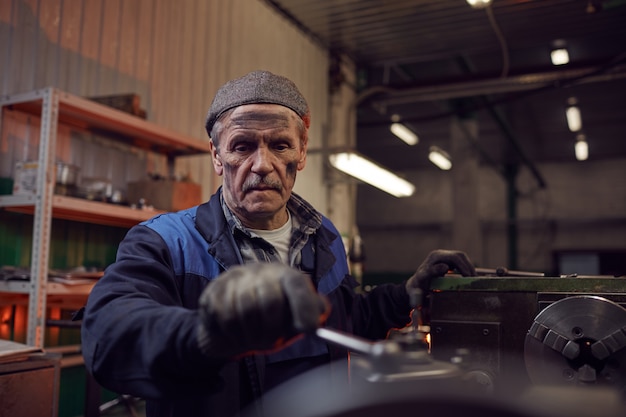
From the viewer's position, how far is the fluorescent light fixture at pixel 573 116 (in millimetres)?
8349

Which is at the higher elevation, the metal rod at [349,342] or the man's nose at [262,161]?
the man's nose at [262,161]

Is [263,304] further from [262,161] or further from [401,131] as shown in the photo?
[401,131]

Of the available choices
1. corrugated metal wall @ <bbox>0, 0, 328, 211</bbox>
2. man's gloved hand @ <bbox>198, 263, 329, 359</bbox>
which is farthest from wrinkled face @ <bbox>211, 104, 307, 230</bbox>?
corrugated metal wall @ <bbox>0, 0, 328, 211</bbox>

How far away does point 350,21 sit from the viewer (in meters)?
5.47

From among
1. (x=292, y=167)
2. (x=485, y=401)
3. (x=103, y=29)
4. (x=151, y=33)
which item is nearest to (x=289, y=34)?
(x=151, y=33)

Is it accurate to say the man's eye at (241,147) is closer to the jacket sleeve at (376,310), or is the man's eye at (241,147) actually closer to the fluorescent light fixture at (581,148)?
the jacket sleeve at (376,310)

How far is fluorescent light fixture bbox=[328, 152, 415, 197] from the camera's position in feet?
15.5

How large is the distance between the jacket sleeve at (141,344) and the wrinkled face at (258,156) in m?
0.45

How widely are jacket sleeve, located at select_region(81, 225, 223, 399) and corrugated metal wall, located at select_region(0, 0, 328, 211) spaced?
228 cm

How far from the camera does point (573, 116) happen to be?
28.6ft

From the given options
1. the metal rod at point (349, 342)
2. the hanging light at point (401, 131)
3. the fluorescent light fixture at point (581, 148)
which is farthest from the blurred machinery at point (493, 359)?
the fluorescent light fixture at point (581, 148)

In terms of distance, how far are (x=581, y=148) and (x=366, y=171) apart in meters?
6.73

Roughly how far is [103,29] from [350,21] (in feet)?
8.66

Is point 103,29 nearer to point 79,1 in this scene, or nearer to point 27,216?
point 79,1
